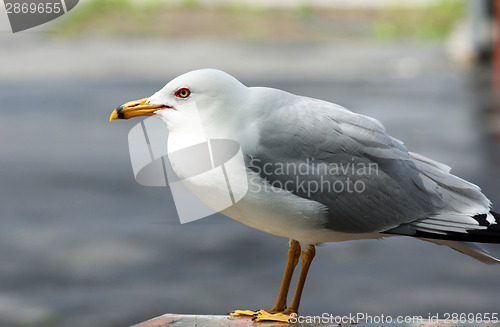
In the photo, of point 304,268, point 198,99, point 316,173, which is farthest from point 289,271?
point 198,99

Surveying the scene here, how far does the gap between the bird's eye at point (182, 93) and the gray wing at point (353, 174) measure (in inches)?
13.3

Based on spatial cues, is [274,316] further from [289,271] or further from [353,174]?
[353,174]

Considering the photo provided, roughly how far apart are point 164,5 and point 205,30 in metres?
6.93

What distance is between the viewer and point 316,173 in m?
3.33

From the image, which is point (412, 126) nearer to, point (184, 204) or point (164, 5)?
point (184, 204)

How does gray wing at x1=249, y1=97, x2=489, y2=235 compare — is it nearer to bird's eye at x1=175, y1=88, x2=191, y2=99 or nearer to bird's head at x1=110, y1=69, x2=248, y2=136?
bird's head at x1=110, y1=69, x2=248, y2=136

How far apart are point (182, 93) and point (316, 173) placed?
26.0 inches

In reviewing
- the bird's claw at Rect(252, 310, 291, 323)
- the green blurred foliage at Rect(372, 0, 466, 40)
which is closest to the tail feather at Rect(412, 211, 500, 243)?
the bird's claw at Rect(252, 310, 291, 323)

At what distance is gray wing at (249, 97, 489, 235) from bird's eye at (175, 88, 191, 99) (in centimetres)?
34

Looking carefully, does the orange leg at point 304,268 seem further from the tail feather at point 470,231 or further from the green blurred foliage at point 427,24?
the green blurred foliage at point 427,24

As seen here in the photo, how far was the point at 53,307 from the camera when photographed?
7.28 meters

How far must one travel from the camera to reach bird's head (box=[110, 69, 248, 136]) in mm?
3182

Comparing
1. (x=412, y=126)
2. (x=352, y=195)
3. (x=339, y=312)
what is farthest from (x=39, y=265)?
(x=412, y=126)

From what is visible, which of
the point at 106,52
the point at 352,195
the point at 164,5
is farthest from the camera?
the point at 164,5
